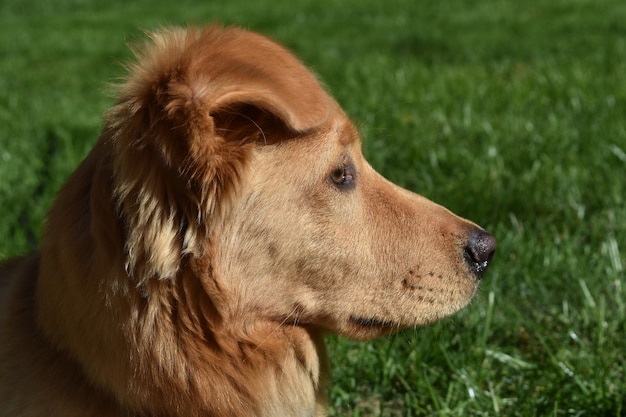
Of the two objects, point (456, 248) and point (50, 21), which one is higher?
point (456, 248)

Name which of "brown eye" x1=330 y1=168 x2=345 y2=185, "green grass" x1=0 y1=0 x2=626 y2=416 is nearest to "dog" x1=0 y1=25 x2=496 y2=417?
"brown eye" x1=330 y1=168 x2=345 y2=185

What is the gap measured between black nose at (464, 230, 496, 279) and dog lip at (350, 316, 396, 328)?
0.96 ft

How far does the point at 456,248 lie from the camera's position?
96.2 inches

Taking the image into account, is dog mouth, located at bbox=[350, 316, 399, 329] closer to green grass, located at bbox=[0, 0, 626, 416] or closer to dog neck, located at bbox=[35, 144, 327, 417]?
dog neck, located at bbox=[35, 144, 327, 417]

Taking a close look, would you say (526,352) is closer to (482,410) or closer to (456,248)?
(482,410)

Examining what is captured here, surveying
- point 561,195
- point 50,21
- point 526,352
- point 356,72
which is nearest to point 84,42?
point 50,21

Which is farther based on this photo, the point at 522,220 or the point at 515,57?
the point at 515,57

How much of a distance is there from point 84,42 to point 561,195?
8021 mm

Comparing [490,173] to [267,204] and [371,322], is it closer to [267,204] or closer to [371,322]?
[371,322]

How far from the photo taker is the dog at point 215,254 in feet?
6.72

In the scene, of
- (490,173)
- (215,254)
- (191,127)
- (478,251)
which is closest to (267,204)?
(215,254)

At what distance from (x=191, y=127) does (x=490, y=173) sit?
2812mm

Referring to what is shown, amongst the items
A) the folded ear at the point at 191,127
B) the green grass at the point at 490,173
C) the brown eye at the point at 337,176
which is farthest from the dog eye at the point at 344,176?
the green grass at the point at 490,173

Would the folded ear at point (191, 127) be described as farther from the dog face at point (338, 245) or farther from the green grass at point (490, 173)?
the green grass at point (490, 173)
